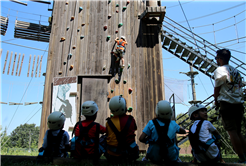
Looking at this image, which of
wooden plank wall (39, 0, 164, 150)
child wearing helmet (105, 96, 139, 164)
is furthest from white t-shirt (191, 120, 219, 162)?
wooden plank wall (39, 0, 164, 150)

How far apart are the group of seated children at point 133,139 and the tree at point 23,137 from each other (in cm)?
8338

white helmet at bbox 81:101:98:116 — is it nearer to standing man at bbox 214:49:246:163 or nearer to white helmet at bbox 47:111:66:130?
white helmet at bbox 47:111:66:130

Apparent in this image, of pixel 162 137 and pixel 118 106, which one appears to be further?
pixel 118 106

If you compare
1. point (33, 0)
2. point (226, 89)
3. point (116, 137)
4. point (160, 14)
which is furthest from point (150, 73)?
point (33, 0)

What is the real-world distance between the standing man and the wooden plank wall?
14.4ft

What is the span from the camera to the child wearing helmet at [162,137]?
10.5 ft

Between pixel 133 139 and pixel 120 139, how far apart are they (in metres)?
0.21

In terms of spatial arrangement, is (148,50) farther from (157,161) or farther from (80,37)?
(157,161)

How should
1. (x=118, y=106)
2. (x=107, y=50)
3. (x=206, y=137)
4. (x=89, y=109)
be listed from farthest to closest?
1. (x=107, y=50)
2. (x=89, y=109)
3. (x=118, y=106)
4. (x=206, y=137)

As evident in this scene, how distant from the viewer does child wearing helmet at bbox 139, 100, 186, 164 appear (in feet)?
10.5

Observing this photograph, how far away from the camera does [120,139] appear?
3.28m

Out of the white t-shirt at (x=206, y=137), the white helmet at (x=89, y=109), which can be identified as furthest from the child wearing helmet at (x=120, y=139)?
the white t-shirt at (x=206, y=137)

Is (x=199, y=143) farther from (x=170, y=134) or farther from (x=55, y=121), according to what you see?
(x=55, y=121)

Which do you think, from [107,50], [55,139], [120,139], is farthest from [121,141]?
[107,50]
